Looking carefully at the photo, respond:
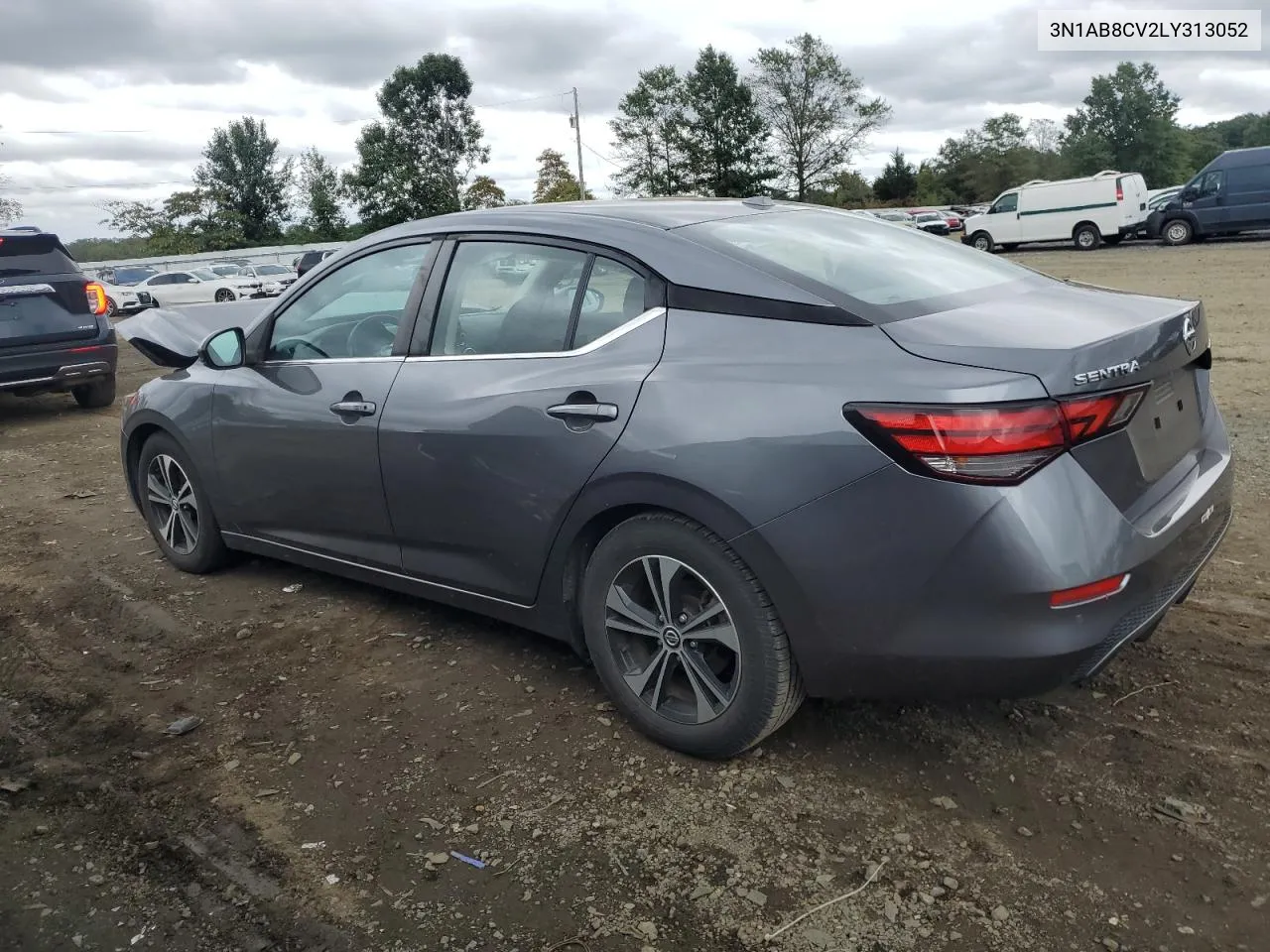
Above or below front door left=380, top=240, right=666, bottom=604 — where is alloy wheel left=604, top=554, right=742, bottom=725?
below

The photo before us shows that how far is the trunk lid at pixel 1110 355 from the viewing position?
8.18 feet

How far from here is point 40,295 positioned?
932 centimetres

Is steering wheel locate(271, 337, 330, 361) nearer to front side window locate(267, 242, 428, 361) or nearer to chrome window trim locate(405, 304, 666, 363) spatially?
front side window locate(267, 242, 428, 361)

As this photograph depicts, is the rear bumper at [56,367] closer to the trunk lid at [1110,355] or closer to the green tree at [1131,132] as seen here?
the trunk lid at [1110,355]

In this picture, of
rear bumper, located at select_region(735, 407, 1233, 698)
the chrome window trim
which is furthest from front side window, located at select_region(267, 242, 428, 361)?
rear bumper, located at select_region(735, 407, 1233, 698)

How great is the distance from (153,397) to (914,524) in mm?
3723

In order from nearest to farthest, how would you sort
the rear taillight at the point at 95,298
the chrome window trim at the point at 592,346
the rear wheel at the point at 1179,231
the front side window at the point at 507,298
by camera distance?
the chrome window trim at the point at 592,346
the front side window at the point at 507,298
the rear taillight at the point at 95,298
the rear wheel at the point at 1179,231

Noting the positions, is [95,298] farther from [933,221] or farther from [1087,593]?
[933,221]

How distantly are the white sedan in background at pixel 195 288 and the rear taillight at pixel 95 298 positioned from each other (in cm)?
2072

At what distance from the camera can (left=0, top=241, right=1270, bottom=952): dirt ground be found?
95.3 inches

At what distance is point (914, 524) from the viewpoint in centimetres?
249

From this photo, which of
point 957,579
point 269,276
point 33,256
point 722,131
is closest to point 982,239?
point 269,276

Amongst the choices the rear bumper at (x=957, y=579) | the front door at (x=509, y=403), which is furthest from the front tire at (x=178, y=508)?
the rear bumper at (x=957, y=579)

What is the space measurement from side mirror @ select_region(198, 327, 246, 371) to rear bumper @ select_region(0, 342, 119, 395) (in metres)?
5.86
